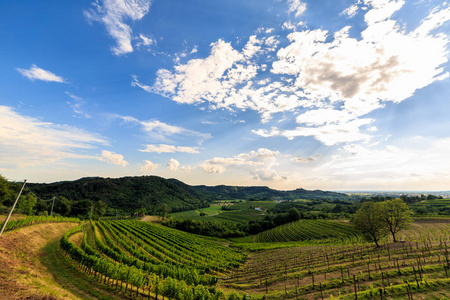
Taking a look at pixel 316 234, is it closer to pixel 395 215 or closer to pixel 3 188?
pixel 395 215

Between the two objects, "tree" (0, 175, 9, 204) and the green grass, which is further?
"tree" (0, 175, 9, 204)

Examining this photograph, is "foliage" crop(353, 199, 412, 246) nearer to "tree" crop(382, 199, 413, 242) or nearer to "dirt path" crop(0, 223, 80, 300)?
"tree" crop(382, 199, 413, 242)

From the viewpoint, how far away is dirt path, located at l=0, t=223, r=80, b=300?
16166mm

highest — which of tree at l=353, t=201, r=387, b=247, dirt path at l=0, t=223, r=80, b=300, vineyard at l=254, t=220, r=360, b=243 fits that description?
tree at l=353, t=201, r=387, b=247

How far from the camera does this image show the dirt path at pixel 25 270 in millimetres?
16166

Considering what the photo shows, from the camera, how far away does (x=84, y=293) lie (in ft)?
64.4

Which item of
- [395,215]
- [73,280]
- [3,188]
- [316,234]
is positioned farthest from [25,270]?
[316,234]

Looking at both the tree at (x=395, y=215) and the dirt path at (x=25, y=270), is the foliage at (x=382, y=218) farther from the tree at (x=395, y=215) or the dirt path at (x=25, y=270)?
the dirt path at (x=25, y=270)

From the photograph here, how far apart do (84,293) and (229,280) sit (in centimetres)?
2213

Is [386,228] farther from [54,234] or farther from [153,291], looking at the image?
[54,234]

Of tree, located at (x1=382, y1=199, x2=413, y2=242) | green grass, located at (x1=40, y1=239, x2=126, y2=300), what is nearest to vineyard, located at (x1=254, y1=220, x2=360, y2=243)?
tree, located at (x1=382, y1=199, x2=413, y2=242)

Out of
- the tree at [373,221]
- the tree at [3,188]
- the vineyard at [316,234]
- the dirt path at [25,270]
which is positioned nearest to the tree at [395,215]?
the tree at [373,221]

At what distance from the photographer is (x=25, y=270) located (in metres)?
21.3

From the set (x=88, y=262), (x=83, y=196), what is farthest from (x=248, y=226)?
(x=83, y=196)
